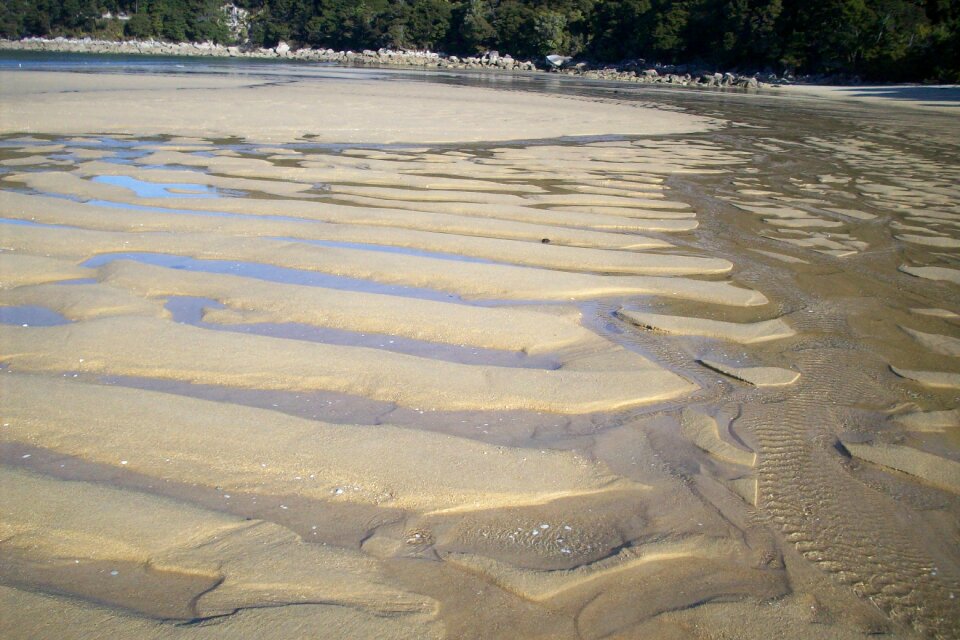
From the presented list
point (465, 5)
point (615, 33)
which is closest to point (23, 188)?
point (615, 33)

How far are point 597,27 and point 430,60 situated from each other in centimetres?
Result: 1586

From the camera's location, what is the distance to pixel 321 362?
3086 millimetres

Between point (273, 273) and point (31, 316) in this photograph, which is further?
point (273, 273)

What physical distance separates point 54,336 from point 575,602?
8.94 feet

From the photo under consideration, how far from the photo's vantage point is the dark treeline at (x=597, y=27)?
3844 cm

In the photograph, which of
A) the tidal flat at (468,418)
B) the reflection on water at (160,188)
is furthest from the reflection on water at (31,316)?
the reflection on water at (160,188)

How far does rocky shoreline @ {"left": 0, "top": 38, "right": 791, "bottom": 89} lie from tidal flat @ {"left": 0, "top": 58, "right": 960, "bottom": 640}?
39.2 meters

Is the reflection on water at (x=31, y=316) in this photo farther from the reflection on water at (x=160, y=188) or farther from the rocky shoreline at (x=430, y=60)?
the rocky shoreline at (x=430, y=60)

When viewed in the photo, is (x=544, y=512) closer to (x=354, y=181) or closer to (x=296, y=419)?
(x=296, y=419)

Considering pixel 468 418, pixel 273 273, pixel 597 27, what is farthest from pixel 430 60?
pixel 468 418

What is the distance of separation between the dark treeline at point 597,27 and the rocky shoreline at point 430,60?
6.30 feet

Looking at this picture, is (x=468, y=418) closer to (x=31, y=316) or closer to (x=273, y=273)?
(x=273, y=273)

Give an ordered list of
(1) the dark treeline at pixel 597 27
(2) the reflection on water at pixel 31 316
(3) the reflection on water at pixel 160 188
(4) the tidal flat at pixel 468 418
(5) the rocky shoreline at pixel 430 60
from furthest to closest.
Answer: (5) the rocky shoreline at pixel 430 60, (1) the dark treeline at pixel 597 27, (3) the reflection on water at pixel 160 188, (2) the reflection on water at pixel 31 316, (4) the tidal flat at pixel 468 418

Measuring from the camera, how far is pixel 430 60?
6625cm
